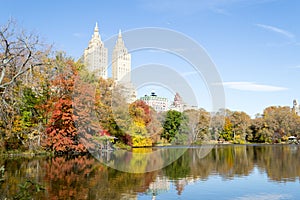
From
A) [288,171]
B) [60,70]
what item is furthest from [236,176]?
[60,70]

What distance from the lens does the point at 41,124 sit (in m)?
25.0

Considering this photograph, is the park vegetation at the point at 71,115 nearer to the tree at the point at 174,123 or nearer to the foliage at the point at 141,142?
the tree at the point at 174,123

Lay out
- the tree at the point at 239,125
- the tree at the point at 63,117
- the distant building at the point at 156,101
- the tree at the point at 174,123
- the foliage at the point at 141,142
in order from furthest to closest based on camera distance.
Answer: the tree at the point at 239,125
the foliage at the point at 141,142
the tree at the point at 174,123
the tree at the point at 63,117
the distant building at the point at 156,101

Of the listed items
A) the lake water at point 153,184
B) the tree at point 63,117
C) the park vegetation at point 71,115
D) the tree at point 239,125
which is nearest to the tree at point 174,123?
the park vegetation at point 71,115

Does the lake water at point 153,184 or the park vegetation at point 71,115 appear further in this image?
the park vegetation at point 71,115

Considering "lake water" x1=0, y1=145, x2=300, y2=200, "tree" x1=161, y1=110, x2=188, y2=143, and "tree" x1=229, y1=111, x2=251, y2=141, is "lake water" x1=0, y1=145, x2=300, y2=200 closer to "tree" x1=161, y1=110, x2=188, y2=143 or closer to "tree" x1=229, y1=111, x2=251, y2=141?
"tree" x1=161, y1=110, x2=188, y2=143

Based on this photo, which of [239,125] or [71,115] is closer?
[71,115]

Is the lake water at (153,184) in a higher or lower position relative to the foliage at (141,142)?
lower

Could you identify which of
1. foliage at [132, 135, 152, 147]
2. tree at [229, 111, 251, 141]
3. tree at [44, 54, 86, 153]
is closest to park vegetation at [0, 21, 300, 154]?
tree at [44, 54, 86, 153]

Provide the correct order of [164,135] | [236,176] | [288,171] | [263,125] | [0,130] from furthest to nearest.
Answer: [263,125] < [164,135] < [0,130] < [288,171] < [236,176]

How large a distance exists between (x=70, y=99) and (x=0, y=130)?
480cm

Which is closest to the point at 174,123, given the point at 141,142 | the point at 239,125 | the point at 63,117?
the point at 141,142

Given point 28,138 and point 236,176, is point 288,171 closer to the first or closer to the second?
point 236,176

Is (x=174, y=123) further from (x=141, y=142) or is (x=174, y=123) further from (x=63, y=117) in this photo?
(x=63, y=117)
